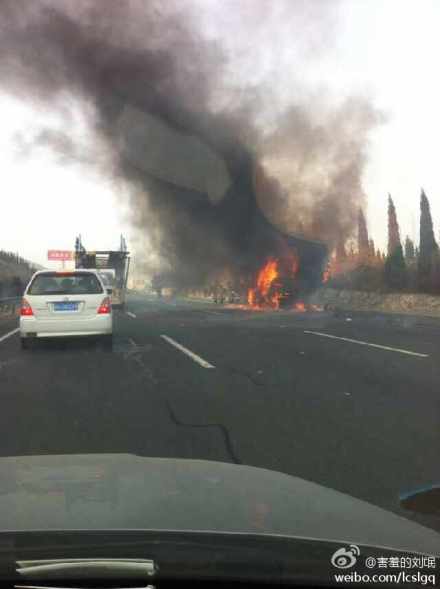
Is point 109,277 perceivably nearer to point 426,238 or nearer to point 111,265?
point 111,265

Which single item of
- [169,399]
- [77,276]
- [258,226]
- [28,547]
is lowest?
[169,399]

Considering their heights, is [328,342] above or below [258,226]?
below

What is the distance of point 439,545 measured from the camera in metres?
2.14

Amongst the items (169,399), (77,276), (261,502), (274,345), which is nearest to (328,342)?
(274,345)

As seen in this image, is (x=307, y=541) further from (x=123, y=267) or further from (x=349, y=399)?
(x=123, y=267)

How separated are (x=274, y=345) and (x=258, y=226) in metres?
25.1

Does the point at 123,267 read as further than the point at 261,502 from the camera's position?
Yes

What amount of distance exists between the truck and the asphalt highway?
1375 cm

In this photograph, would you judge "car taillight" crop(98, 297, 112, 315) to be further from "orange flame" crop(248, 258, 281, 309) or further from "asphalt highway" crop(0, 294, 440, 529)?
"orange flame" crop(248, 258, 281, 309)

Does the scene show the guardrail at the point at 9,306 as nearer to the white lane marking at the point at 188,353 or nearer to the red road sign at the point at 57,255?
the white lane marking at the point at 188,353

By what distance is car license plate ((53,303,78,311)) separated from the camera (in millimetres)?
10852

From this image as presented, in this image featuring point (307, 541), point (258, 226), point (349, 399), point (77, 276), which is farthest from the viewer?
point (258, 226)

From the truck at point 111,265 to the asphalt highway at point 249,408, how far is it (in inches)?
541

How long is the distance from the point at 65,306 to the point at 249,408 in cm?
580
